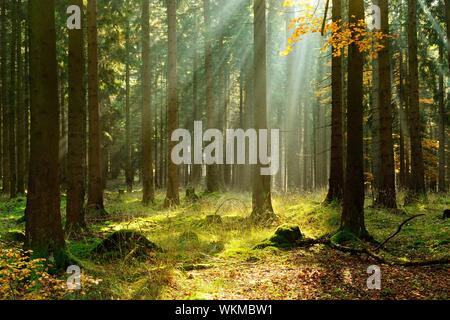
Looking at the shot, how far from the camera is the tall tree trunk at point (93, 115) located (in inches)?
506

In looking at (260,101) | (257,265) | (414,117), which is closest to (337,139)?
(260,101)

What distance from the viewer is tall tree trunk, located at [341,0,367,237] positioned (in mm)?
8016

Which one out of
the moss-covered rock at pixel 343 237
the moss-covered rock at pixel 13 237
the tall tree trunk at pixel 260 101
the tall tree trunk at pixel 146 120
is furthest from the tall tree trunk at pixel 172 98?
the moss-covered rock at pixel 343 237

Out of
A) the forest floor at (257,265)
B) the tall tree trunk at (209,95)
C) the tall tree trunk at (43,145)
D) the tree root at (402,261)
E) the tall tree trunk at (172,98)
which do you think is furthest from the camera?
the tall tree trunk at (209,95)

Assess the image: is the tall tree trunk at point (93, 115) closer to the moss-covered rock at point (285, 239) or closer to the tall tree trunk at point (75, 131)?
the tall tree trunk at point (75, 131)

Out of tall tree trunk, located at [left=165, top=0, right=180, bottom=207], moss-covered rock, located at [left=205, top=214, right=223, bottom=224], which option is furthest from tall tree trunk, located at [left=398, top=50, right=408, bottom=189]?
moss-covered rock, located at [left=205, top=214, right=223, bottom=224]

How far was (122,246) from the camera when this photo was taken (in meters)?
7.21

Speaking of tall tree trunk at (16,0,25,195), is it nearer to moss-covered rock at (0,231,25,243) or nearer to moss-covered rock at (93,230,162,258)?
moss-covered rock at (0,231,25,243)

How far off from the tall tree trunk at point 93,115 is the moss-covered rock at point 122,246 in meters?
6.40

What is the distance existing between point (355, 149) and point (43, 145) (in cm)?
580

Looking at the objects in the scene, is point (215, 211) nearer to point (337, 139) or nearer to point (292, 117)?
point (337, 139)

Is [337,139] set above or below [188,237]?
above

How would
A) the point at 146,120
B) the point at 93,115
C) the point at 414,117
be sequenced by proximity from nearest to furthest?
1. the point at 93,115
2. the point at 414,117
3. the point at 146,120
